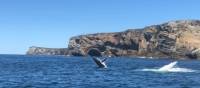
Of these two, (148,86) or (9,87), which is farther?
(148,86)

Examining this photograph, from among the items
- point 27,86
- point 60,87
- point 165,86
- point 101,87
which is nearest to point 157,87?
point 165,86

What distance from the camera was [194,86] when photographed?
55750mm

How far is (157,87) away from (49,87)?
11126mm

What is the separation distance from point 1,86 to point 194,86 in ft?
66.0

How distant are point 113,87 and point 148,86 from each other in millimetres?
4294

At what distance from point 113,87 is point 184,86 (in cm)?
765

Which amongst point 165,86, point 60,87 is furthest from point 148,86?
point 60,87

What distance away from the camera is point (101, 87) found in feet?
178

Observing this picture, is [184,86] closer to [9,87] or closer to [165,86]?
[165,86]

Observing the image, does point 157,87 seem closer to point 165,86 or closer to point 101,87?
point 165,86

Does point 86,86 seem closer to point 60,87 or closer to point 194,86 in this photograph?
point 60,87

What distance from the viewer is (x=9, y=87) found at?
52.8 meters

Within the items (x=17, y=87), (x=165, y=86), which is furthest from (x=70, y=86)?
(x=165, y=86)

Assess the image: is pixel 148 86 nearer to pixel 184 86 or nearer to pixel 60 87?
pixel 184 86
